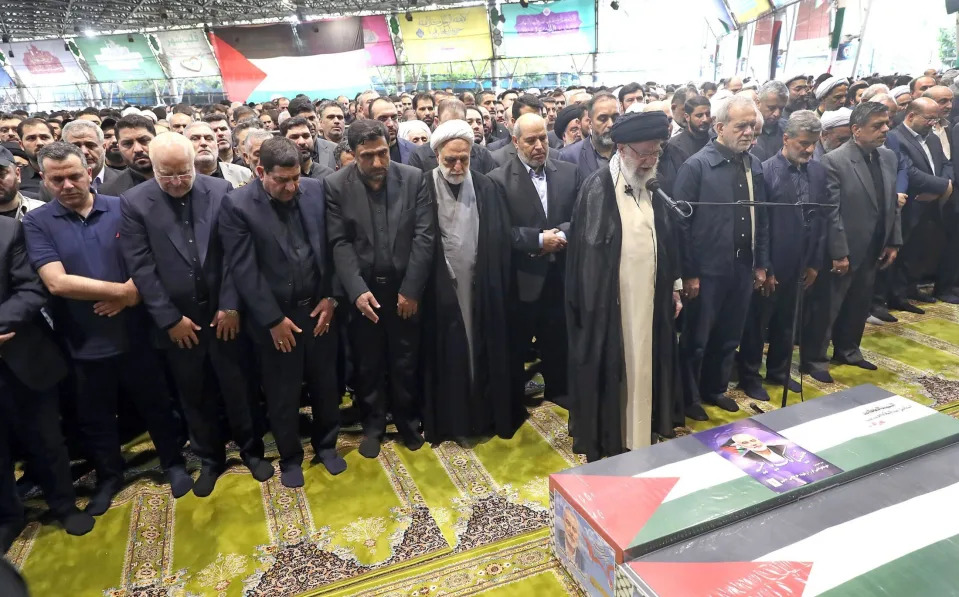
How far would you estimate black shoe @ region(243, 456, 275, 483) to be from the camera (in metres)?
3.09

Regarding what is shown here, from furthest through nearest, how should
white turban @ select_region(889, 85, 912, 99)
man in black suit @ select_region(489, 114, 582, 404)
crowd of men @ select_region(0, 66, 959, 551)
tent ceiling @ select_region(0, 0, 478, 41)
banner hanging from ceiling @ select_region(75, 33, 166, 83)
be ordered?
banner hanging from ceiling @ select_region(75, 33, 166, 83), tent ceiling @ select_region(0, 0, 478, 41), white turban @ select_region(889, 85, 912, 99), man in black suit @ select_region(489, 114, 582, 404), crowd of men @ select_region(0, 66, 959, 551)

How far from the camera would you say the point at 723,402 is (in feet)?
11.8

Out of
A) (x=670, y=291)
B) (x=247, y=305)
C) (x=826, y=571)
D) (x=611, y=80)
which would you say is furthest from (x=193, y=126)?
(x=611, y=80)

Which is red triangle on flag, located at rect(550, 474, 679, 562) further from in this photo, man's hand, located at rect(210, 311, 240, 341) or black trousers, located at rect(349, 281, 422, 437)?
man's hand, located at rect(210, 311, 240, 341)

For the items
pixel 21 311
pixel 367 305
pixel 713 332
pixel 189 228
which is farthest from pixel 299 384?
pixel 713 332

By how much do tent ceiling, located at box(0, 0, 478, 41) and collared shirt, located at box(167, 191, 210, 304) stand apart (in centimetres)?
1715

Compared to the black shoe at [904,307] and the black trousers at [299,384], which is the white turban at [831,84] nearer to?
the black shoe at [904,307]

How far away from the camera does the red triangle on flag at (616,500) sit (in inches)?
78.1

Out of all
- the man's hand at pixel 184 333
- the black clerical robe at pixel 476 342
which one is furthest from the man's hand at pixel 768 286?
the man's hand at pixel 184 333

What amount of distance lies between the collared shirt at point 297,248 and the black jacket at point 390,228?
0.13m

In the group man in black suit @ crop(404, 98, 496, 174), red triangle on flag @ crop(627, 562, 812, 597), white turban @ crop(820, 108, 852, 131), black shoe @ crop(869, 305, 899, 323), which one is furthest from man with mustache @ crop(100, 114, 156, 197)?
black shoe @ crop(869, 305, 899, 323)

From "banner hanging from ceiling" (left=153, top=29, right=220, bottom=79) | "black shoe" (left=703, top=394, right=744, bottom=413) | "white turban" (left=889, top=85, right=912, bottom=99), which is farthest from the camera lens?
"banner hanging from ceiling" (left=153, top=29, right=220, bottom=79)

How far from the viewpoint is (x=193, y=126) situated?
360 cm

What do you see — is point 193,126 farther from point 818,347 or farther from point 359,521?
point 818,347
